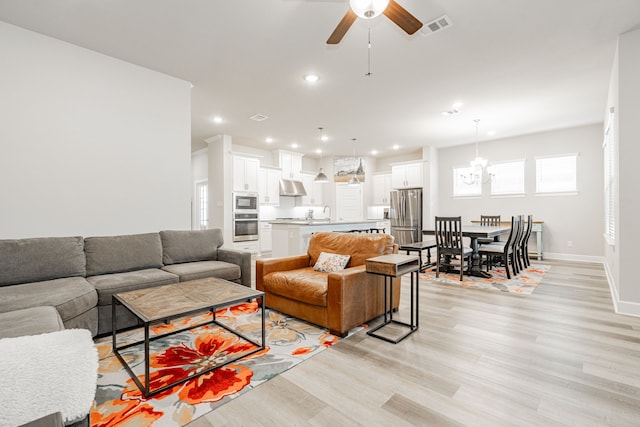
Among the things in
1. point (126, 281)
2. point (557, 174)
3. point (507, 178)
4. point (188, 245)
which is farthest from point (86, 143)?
point (557, 174)

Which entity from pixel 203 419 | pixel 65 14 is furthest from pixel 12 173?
pixel 203 419

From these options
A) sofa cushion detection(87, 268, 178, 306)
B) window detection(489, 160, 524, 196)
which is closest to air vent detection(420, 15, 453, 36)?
sofa cushion detection(87, 268, 178, 306)

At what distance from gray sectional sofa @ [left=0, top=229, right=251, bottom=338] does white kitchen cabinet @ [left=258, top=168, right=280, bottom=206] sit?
407cm

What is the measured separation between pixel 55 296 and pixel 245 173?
532 centimetres

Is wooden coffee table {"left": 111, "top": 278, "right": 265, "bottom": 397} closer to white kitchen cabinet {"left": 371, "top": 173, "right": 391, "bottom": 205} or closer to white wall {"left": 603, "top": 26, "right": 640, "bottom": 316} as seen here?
white wall {"left": 603, "top": 26, "right": 640, "bottom": 316}

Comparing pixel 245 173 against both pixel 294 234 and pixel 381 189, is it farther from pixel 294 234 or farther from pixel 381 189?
pixel 381 189

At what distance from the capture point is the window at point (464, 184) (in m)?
7.60

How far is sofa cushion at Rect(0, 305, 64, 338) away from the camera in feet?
5.08

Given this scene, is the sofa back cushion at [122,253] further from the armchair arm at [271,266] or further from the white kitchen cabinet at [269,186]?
the white kitchen cabinet at [269,186]

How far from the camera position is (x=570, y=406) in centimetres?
169

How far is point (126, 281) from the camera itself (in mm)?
2727

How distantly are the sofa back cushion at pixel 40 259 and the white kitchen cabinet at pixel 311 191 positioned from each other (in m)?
6.58

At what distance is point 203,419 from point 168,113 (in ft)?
12.2

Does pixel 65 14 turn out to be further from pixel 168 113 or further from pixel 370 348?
pixel 370 348
